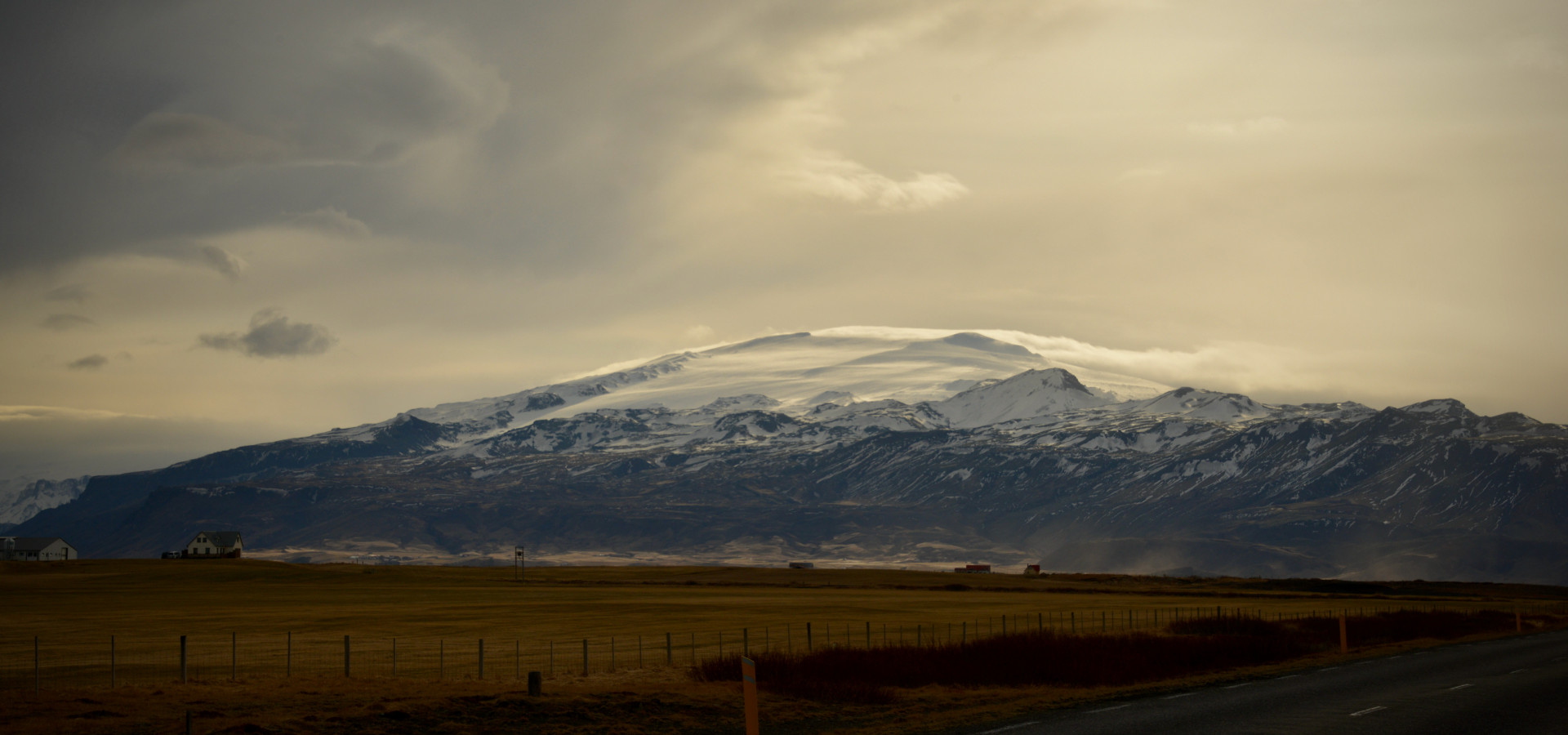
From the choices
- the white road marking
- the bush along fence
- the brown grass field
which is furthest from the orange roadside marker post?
the bush along fence

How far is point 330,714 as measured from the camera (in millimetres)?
30750

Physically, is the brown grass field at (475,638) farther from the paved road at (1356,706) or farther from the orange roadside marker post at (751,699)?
the orange roadside marker post at (751,699)

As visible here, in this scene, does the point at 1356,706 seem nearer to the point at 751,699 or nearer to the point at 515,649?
the point at 751,699

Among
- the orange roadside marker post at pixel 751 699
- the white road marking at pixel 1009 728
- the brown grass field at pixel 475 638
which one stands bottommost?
the brown grass field at pixel 475 638

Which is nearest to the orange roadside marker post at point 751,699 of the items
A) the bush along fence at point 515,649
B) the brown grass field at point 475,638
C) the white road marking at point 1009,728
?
the white road marking at point 1009,728

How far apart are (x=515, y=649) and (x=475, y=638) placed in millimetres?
9269

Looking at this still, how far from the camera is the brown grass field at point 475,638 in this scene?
103 ft

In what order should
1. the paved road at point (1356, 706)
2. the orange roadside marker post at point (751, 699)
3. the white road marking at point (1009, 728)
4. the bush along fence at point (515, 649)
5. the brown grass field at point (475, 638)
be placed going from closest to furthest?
the orange roadside marker post at point (751, 699)
the paved road at point (1356, 706)
the white road marking at point (1009, 728)
the brown grass field at point (475, 638)
the bush along fence at point (515, 649)

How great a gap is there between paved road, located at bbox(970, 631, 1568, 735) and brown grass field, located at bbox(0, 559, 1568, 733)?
114 inches

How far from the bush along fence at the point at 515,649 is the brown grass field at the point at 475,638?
34 centimetres

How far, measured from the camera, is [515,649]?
2341 inches

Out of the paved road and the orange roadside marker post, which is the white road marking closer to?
the paved road

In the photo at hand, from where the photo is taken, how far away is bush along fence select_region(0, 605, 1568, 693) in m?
45.6

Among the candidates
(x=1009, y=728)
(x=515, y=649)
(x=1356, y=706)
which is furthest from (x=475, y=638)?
(x=1356, y=706)
